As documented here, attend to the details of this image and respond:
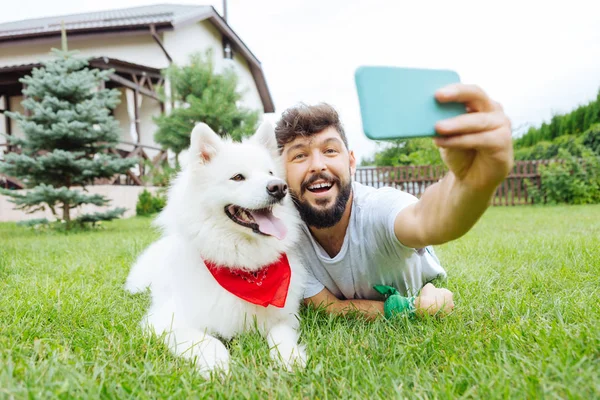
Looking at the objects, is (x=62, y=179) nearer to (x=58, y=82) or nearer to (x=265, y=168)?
(x=58, y=82)

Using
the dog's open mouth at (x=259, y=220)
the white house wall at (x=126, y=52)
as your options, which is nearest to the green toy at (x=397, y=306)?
the dog's open mouth at (x=259, y=220)

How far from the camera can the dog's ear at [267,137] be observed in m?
2.69

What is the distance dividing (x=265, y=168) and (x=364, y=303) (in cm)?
107

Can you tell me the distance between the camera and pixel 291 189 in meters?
2.67

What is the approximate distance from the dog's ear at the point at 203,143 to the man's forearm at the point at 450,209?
137cm

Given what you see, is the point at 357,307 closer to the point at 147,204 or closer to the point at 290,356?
the point at 290,356

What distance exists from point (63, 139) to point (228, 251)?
24.2ft

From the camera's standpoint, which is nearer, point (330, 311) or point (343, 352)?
point (343, 352)

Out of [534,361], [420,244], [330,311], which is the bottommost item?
[330,311]

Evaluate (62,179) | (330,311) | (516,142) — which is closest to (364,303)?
(330,311)

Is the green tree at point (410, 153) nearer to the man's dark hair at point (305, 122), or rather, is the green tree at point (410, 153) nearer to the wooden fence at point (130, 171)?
the wooden fence at point (130, 171)

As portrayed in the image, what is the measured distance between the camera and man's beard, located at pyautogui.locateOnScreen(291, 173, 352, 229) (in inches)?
97.1

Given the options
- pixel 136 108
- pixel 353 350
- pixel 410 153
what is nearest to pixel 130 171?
pixel 136 108

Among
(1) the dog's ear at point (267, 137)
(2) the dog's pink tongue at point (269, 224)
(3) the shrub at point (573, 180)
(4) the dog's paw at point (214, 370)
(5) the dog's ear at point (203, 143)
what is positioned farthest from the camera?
(3) the shrub at point (573, 180)
